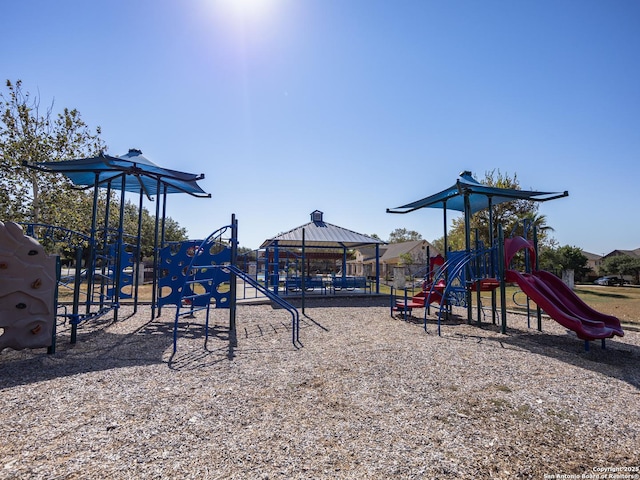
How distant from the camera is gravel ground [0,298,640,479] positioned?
253 centimetres

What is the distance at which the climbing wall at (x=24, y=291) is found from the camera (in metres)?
5.18

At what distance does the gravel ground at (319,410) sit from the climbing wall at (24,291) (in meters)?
0.37

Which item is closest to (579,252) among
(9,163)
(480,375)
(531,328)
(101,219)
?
(531,328)

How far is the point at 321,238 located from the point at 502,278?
934cm

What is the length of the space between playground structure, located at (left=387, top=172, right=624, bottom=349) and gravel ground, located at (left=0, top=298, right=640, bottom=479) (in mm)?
570

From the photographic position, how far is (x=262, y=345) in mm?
6441

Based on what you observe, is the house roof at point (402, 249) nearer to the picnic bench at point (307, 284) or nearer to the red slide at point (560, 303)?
the picnic bench at point (307, 284)

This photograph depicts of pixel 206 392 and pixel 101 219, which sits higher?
pixel 101 219

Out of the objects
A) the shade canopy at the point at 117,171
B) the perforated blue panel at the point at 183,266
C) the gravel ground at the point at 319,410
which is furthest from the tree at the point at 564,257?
the shade canopy at the point at 117,171

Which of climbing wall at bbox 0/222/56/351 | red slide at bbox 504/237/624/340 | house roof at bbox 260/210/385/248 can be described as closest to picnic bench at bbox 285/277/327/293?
house roof at bbox 260/210/385/248

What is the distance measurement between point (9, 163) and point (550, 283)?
20.9m

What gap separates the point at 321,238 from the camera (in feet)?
52.6

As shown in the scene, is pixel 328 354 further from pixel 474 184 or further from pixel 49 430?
pixel 474 184

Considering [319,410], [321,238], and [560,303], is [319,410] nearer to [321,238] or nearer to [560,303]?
[560,303]
